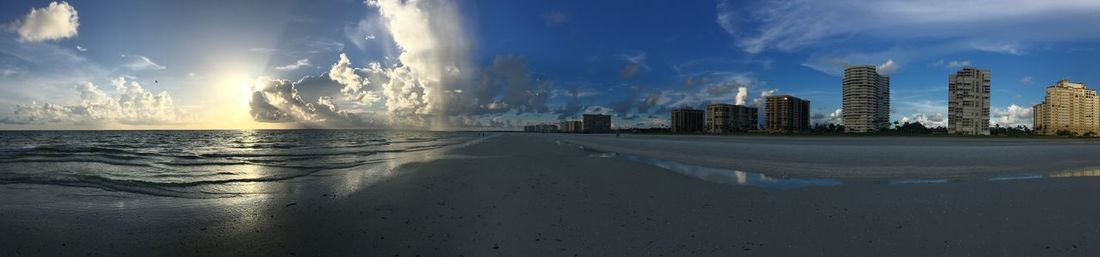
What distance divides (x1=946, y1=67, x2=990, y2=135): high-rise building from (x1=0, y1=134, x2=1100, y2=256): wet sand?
177433 mm

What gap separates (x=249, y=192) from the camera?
12.9 m

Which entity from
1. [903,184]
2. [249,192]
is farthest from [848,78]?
[249,192]

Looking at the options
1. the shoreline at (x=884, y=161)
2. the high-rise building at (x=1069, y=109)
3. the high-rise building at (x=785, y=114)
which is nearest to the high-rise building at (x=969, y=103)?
the high-rise building at (x=1069, y=109)

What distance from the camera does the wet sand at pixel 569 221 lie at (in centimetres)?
650

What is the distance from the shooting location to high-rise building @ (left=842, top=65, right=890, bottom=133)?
16612 cm

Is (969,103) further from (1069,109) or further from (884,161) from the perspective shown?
(884,161)

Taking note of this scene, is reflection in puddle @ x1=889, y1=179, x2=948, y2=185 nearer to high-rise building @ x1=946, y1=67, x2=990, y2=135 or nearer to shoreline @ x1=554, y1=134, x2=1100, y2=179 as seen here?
shoreline @ x1=554, y1=134, x2=1100, y2=179

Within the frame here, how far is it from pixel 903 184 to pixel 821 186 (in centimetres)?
272

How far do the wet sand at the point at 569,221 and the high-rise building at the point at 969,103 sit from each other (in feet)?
582

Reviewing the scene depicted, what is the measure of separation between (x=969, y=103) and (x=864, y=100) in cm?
2855

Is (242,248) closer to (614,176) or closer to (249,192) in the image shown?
(249,192)

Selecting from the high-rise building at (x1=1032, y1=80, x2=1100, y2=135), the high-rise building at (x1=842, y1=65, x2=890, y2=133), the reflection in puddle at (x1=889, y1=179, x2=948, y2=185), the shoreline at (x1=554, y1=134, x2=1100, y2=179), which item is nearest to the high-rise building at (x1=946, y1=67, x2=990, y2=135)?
the high-rise building at (x1=842, y1=65, x2=890, y2=133)

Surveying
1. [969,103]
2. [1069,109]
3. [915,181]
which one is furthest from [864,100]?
[915,181]

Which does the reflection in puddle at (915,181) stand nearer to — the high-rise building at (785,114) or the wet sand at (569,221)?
the wet sand at (569,221)
